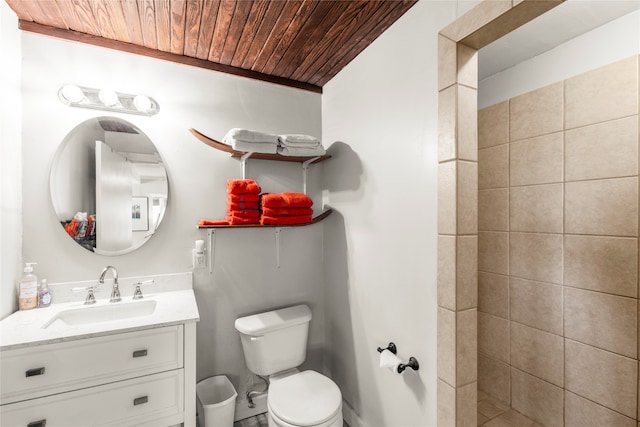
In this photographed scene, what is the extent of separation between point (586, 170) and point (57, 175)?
2.85 metres

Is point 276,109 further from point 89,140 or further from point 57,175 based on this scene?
point 57,175

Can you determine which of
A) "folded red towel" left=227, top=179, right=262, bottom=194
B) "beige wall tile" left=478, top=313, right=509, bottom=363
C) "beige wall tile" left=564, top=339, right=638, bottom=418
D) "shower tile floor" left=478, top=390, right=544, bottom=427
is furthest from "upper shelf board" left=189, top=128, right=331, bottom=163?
"shower tile floor" left=478, top=390, right=544, bottom=427

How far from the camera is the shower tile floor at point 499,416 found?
1.85m

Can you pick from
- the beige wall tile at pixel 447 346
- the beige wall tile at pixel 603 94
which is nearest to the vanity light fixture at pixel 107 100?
the beige wall tile at pixel 447 346

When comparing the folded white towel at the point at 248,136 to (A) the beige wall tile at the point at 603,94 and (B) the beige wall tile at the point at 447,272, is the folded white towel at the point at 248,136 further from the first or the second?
(A) the beige wall tile at the point at 603,94

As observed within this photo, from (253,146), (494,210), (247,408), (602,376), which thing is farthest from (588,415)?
(253,146)

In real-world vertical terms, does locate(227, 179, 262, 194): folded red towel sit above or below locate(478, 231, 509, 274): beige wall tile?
above

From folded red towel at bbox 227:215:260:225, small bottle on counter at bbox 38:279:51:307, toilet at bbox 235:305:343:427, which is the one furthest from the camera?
folded red towel at bbox 227:215:260:225

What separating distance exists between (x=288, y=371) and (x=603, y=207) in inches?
79.6

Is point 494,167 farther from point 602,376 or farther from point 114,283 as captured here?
point 114,283

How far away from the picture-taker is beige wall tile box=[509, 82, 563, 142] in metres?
1.72

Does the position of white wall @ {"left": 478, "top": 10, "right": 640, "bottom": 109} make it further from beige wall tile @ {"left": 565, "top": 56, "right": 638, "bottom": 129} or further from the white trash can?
the white trash can

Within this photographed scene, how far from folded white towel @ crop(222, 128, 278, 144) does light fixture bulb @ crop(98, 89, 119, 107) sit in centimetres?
59

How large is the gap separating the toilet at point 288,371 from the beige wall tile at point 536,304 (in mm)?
1324
